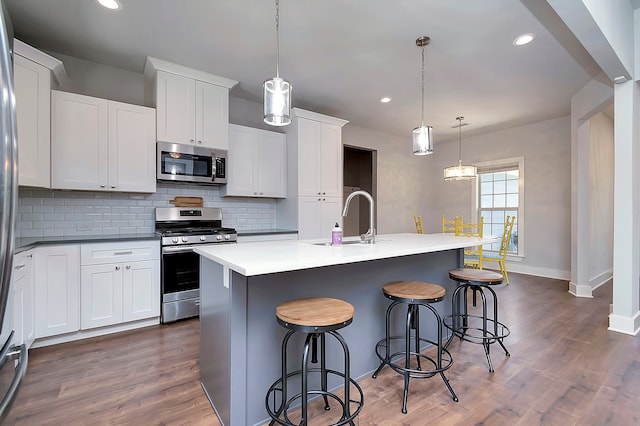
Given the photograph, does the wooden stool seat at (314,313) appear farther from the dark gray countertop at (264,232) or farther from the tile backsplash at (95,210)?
the tile backsplash at (95,210)

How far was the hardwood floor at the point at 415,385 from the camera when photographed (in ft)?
5.49

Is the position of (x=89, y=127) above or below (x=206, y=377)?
above

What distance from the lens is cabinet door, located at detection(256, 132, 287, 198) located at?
4.09 metres

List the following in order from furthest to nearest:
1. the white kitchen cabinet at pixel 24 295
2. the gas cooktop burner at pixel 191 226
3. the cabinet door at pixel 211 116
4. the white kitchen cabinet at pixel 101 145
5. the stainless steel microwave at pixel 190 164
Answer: the cabinet door at pixel 211 116
the stainless steel microwave at pixel 190 164
the gas cooktop burner at pixel 191 226
the white kitchen cabinet at pixel 101 145
the white kitchen cabinet at pixel 24 295

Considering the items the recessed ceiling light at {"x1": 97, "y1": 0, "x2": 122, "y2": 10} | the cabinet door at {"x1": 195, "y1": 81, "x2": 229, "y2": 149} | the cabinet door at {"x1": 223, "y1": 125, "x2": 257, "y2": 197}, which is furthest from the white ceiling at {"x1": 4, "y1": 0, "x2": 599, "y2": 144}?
the cabinet door at {"x1": 223, "y1": 125, "x2": 257, "y2": 197}

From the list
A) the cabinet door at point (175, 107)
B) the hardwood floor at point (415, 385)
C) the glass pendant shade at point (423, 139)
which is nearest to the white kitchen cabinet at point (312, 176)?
the cabinet door at point (175, 107)

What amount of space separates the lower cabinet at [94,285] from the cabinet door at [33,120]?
0.66 m

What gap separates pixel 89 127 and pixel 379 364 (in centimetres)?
338

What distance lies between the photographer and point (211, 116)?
3533mm

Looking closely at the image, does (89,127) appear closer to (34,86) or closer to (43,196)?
(34,86)

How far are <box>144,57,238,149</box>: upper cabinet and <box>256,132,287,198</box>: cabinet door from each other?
1.92ft

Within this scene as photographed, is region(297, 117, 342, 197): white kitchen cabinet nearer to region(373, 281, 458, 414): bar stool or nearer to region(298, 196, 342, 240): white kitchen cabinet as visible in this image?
region(298, 196, 342, 240): white kitchen cabinet

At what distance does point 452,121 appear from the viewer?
523 centimetres

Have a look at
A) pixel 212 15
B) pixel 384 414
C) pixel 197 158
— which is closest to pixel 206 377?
pixel 384 414
